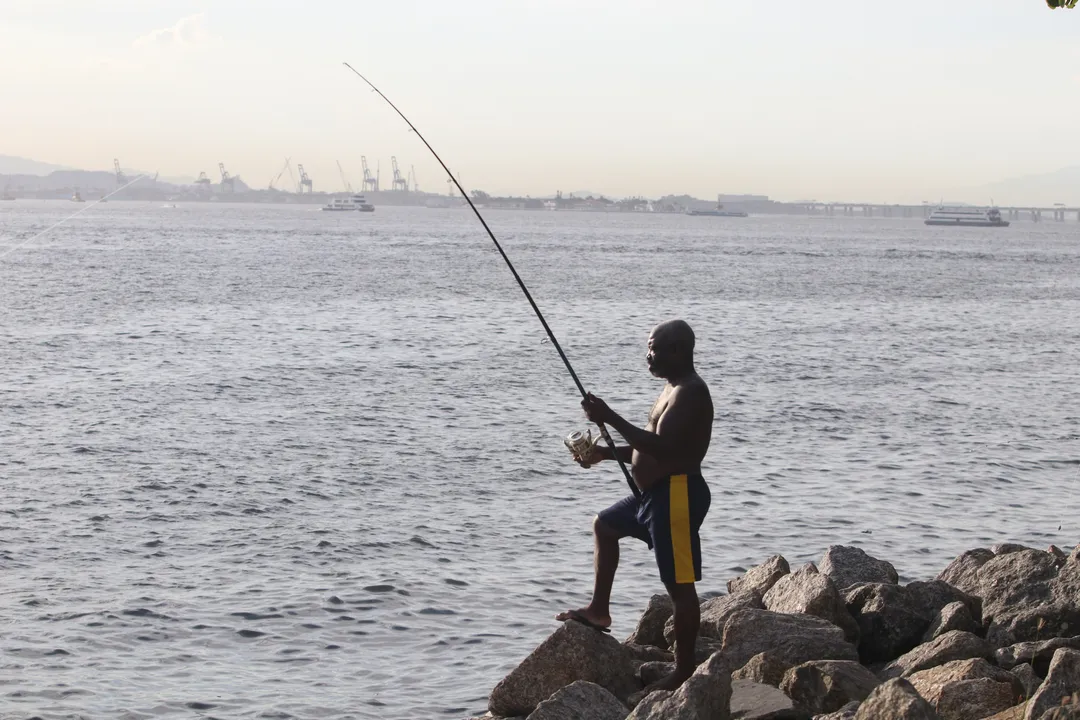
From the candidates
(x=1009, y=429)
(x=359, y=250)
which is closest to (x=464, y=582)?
(x=1009, y=429)

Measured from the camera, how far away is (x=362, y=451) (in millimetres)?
16109

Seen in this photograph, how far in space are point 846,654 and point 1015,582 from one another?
1372mm

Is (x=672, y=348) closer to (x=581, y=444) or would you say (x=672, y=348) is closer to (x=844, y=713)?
(x=581, y=444)

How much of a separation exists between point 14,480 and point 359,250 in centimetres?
6720

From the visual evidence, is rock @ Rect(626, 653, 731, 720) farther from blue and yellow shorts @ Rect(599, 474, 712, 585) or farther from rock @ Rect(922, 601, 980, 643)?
rock @ Rect(922, 601, 980, 643)

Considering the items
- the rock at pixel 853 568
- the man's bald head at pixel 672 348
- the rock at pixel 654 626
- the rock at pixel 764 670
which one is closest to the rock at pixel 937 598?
the rock at pixel 853 568

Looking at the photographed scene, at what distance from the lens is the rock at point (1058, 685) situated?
5051mm

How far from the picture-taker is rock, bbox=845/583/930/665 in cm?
720

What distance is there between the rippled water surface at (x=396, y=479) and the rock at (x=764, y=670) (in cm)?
190

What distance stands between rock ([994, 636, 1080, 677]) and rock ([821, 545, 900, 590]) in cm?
176

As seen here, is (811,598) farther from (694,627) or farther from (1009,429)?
(1009,429)

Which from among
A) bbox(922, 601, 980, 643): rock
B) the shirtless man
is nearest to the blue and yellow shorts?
the shirtless man

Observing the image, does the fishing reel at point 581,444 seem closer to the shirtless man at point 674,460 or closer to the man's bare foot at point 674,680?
the shirtless man at point 674,460

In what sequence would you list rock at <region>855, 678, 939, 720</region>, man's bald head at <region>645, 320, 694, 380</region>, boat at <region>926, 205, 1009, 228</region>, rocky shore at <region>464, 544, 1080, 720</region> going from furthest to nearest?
boat at <region>926, 205, 1009, 228</region>
man's bald head at <region>645, 320, 694, 380</region>
rocky shore at <region>464, 544, 1080, 720</region>
rock at <region>855, 678, 939, 720</region>
